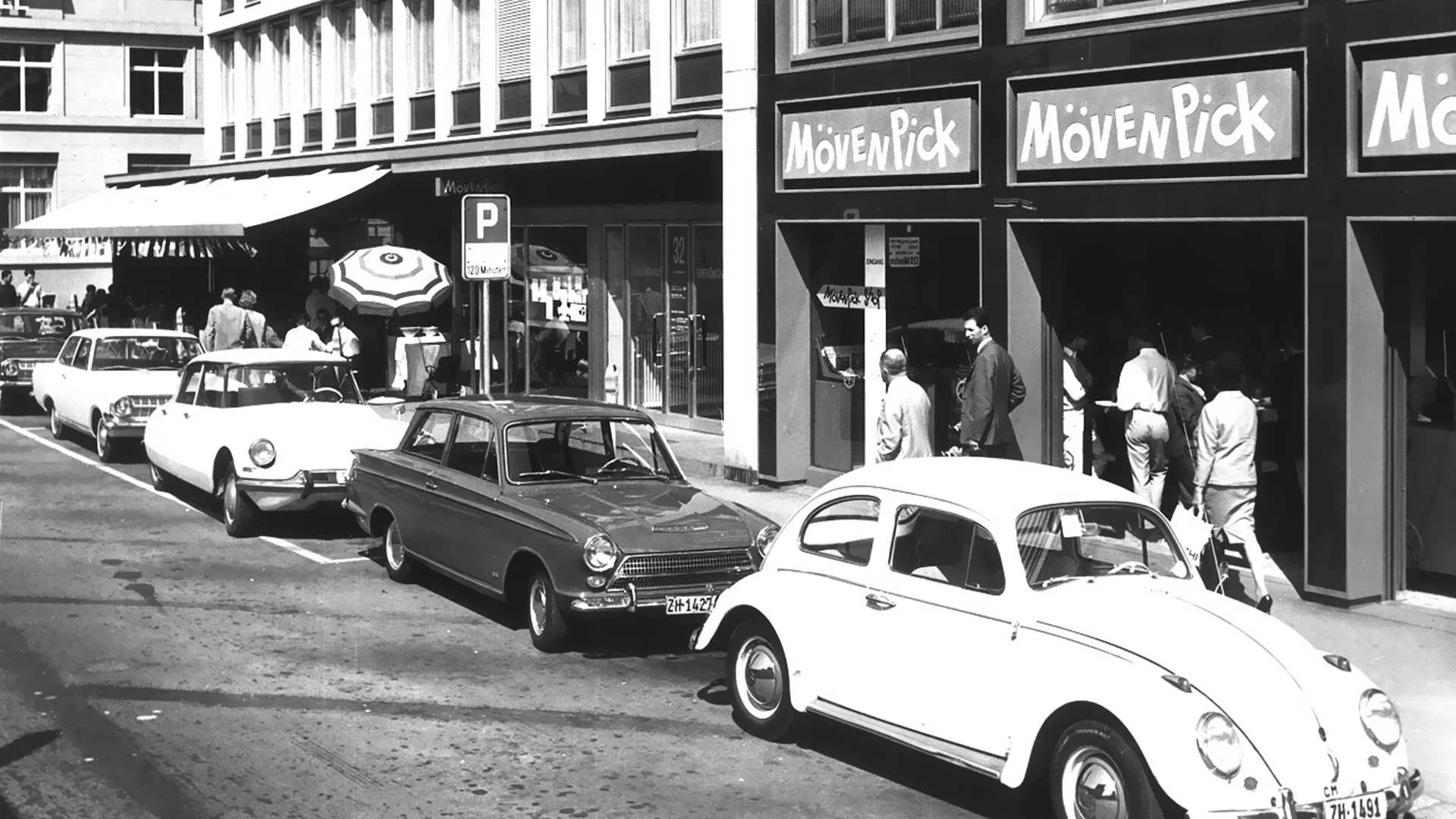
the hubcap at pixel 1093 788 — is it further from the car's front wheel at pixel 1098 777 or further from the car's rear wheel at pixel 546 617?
the car's rear wheel at pixel 546 617

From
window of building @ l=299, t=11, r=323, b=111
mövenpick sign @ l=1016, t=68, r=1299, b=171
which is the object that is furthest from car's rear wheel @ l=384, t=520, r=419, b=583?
window of building @ l=299, t=11, r=323, b=111

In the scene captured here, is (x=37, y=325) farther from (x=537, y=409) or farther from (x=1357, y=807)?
(x=1357, y=807)

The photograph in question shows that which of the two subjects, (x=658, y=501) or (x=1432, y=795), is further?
(x=658, y=501)

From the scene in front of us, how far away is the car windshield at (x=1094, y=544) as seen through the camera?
766 cm

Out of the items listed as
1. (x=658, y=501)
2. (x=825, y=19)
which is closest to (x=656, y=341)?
(x=825, y=19)

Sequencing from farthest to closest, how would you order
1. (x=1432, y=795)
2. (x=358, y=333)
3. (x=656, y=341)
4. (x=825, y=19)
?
(x=358, y=333) < (x=656, y=341) < (x=825, y=19) < (x=1432, y=795)

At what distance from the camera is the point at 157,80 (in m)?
52.6

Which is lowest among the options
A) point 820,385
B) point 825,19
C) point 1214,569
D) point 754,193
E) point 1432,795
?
point 1432,795

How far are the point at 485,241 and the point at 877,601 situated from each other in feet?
28.8

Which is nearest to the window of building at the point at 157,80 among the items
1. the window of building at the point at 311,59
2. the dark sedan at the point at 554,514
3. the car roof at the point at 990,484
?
the window of building at the point at 311,59

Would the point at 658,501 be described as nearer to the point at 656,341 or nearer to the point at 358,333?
the point at 656,341

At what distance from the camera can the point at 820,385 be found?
17.9 m

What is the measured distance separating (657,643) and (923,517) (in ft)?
11.3

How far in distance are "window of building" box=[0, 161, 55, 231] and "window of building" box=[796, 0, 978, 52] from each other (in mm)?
39618
